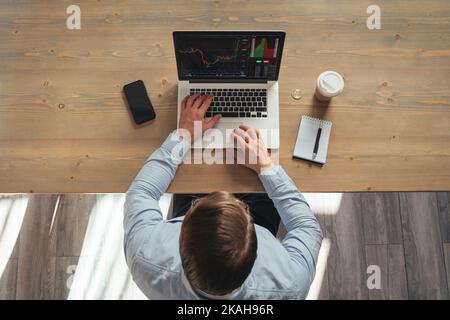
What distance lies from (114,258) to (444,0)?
5.65 feet

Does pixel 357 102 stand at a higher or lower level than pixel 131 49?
lower

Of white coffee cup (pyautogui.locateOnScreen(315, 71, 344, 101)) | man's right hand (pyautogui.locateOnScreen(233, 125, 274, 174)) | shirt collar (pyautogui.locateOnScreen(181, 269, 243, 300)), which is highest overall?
white coffee cup (pyautogui.locateOnScreen(315, 71, 344, 101))

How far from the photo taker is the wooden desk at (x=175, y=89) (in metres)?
1.24

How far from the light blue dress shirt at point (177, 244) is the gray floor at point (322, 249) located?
0.71 metres

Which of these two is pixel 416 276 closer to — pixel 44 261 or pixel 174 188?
pixel 174 188

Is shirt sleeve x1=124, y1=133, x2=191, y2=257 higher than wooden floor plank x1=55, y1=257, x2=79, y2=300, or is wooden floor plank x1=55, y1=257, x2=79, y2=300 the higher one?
shirt sleeve x1=124, y1=133, x2=191, y2=257

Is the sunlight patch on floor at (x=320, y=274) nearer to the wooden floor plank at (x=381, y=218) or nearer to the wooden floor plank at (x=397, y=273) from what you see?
the wooden floor plank at (x=381, y=218)

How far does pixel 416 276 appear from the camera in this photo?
182 cm

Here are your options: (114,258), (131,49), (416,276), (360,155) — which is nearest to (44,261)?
(114,258)

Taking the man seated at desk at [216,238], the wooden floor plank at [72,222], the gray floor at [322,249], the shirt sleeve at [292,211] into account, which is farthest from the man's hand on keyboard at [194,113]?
the wooden floor plank at [72,222]

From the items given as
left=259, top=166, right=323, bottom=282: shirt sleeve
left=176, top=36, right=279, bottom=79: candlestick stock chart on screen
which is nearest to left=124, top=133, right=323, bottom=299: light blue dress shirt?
left=259, top=166, right=323, bottom=282: shirt sleeve

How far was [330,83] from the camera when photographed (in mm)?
1228

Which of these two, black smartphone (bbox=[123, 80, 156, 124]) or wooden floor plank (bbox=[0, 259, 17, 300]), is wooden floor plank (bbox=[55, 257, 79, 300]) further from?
black smartphone (bbox=[123, 80, 156, 124])

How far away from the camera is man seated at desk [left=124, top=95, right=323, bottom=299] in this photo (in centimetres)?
85
